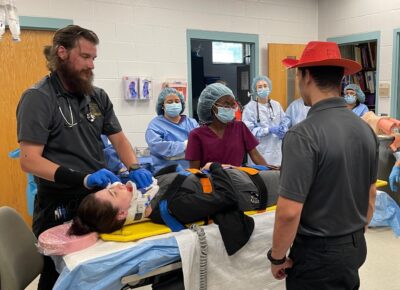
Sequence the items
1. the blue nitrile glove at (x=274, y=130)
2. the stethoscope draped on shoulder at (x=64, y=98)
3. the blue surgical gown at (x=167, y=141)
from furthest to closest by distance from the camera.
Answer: the blue nitrile glove at (x=274, y=130), the blue surgical gown at (x=167, y=141), the stethoscope draped on shoulder at (x=64, y=98)

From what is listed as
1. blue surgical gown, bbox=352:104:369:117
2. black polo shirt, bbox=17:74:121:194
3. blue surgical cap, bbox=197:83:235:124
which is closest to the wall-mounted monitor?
blue surgical gown, bbox=352:104:369:117

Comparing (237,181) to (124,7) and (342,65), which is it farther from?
(124,7)

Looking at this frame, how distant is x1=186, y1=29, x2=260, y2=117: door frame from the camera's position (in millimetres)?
3990

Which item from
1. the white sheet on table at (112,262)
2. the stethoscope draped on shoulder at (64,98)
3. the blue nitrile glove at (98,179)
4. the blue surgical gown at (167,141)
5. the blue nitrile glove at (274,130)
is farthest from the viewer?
the blue nitrile glove at (274,130)

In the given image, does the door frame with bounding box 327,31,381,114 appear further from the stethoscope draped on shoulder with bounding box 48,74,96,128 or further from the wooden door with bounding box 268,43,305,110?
the stethoscope draped on shoulder with bounding box 48,74,96,128

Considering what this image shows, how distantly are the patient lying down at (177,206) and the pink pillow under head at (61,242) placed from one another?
39 millimetres

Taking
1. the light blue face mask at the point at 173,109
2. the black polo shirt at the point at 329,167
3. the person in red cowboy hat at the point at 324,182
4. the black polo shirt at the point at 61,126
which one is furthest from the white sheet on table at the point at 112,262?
the light blue face mask at the point at 173,109

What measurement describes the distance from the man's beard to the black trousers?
1.14 m

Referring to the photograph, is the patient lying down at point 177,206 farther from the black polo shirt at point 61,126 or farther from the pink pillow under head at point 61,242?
the black polo shirt at point 61,126

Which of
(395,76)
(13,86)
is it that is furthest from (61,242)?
(395,76)

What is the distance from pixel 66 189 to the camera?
165cm

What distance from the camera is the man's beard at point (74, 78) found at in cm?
166

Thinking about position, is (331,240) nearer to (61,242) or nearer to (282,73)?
(61,242)

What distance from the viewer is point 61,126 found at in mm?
1609
